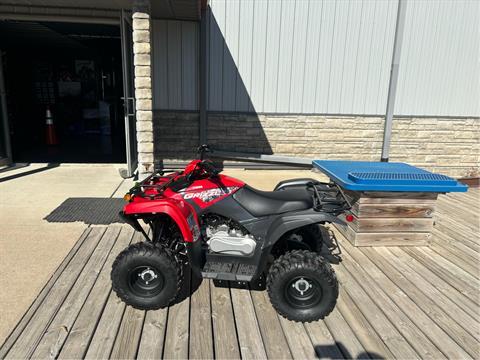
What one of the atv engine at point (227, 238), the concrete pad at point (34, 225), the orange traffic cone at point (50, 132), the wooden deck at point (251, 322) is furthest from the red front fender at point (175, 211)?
the orange traffic cone at point (50, 132)

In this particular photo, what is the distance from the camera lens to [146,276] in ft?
8.91

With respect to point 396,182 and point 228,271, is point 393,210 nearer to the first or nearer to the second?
point 396,182

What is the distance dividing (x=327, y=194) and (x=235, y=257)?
36.4 inches

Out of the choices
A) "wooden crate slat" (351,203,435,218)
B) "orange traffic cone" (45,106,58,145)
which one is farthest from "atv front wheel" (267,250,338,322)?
"orange traffic cone" (45,106,58,145)

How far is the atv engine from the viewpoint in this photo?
2795 millimetres

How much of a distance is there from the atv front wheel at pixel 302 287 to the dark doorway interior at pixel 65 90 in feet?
22.4

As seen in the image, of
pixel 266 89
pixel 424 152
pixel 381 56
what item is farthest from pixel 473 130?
pixel 266 89

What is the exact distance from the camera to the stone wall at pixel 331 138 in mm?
7797

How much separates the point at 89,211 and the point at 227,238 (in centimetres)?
280

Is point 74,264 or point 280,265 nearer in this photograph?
point 280,265

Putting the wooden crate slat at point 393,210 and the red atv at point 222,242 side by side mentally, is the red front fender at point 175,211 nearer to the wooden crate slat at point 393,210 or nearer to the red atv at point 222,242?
the red atv at point 222,242

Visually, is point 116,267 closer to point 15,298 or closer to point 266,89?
point 15,298

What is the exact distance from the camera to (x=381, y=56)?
307 inches

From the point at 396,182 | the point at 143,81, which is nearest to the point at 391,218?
the point at 396,182
